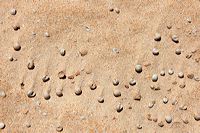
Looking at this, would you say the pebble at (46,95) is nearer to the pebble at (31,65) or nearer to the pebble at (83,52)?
the pebble at (31,65)

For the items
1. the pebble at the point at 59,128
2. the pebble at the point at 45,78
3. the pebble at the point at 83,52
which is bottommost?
the pebble at the point at 59,128

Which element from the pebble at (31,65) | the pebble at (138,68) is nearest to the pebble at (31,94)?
the pebble at (31,65)

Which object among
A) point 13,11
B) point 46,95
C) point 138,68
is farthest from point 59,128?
point 13,11

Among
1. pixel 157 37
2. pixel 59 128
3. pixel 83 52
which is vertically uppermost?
pixel 157 37

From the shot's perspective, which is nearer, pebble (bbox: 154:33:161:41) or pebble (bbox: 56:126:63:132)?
pebble (bbox: 56:126:63:132)

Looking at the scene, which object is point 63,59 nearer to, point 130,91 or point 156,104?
point 130,91

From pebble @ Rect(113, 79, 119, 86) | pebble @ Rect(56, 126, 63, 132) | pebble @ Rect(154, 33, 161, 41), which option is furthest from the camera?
pebble @ Rect(154, 33, 161, 41)

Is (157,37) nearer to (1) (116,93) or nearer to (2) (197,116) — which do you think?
(1) (116,93)

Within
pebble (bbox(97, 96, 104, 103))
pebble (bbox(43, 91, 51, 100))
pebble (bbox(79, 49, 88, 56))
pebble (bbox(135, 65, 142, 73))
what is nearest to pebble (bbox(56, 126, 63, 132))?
pebble (bbox(43, 91, 51, 100))

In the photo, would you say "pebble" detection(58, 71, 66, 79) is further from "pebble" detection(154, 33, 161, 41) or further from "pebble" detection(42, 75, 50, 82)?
"pebble" detection(154, 33, 161, 41)
